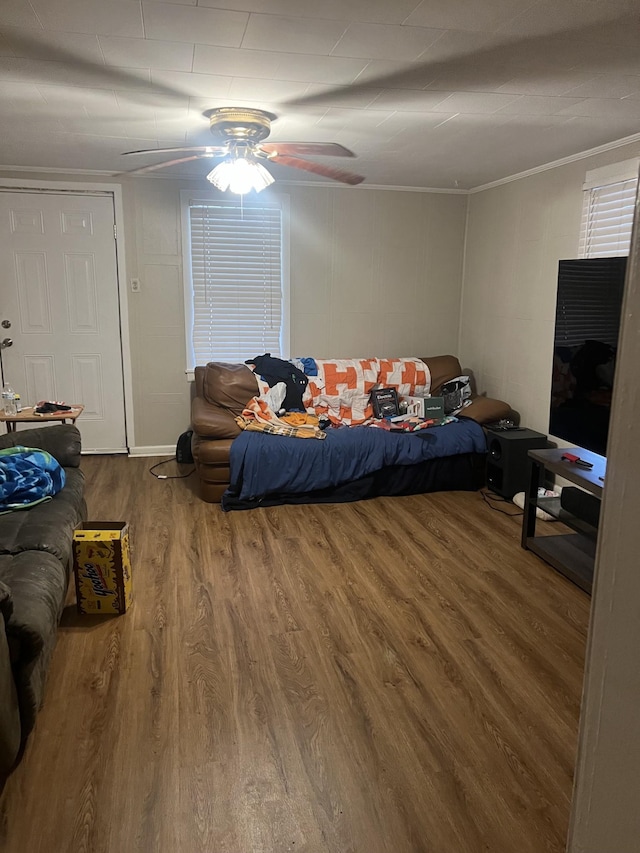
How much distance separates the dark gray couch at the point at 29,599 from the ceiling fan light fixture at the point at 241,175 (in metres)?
1.80

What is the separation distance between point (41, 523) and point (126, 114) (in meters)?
2.08

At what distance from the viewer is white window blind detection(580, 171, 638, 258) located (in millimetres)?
3719

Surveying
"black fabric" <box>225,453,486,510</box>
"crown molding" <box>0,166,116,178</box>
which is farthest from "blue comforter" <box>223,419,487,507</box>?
"crown molding" <box>0,166,116,178</box>

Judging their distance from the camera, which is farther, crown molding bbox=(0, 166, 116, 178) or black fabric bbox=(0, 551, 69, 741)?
crown molding bbox=(0, 166, 116, 178)

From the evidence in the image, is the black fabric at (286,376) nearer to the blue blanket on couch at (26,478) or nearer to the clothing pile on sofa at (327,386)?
the clothing pile on sofa at (327,386)

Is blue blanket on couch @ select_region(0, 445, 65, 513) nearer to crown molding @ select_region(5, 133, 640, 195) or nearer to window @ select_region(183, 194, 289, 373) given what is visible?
crown molding @ select_region(5, 133, 640, 195)

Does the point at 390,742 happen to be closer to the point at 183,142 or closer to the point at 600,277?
the point at 600,277

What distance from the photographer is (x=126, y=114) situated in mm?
3211

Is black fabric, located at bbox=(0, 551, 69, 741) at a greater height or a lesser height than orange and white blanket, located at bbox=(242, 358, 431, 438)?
lesser

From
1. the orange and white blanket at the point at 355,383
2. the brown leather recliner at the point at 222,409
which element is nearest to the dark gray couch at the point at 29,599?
the brown leather recliner at the point at 222,409

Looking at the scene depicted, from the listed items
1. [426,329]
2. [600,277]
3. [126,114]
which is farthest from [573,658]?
[426,329]

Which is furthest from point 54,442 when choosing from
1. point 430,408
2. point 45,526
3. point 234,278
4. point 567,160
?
point 567,160

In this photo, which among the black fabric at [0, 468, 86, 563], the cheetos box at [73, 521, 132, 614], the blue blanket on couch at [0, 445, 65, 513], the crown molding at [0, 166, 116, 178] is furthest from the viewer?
the crown molding at [0, 166, 116, 178]

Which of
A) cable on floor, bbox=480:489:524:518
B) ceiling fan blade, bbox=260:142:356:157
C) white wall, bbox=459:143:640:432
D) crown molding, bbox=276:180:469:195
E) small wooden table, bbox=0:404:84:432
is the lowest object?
cable on floor, bbox=480:489:524:518
